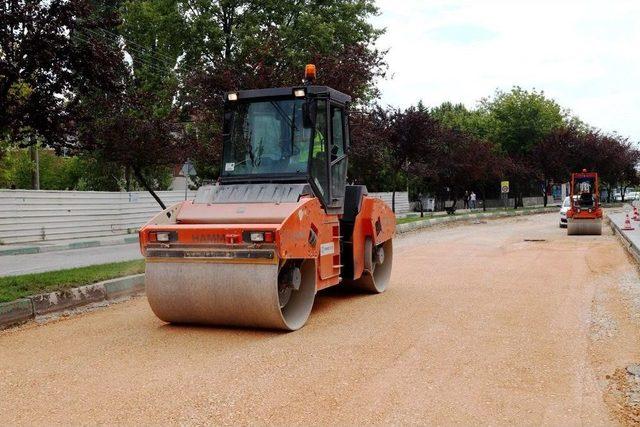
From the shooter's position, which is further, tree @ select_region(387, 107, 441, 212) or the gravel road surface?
tree @ select_region(387, 107, 441, 212)

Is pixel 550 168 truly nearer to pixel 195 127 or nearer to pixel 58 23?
pixel 195 127

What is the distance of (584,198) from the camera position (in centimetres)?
2311

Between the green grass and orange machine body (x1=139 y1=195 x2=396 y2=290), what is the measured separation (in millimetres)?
2488

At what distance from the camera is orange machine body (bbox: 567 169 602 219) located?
2264 centimetres

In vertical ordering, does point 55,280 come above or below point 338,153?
below

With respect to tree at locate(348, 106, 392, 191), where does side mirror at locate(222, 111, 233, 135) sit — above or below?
below

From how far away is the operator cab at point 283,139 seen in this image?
26.2 feet

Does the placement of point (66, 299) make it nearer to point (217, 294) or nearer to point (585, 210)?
point (217, 294)

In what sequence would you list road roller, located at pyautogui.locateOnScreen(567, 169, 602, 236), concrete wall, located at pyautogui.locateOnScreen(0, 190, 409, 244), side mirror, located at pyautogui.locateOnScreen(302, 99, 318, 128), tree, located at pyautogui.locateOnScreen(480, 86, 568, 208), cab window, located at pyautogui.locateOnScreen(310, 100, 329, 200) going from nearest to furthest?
1. side mirror, located at pyautogui.locateOnScreen(302, 99, 318, 128)
2. cab window, located at pyautogui.locateOnScreen(310, 100, 329, 200)
3. concrete wall, located at pyautogui.locateOnScreen(0, 190, 409, 244)
4. road roller, located at pyautogui.locateOnScreen(567, 169, 602, 236)
5. tree, located at pyautogui.locateOnScreen(480, 86, 568, 208)

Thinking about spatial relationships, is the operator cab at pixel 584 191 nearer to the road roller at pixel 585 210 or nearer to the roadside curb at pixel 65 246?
the road roller at pixel 585 210

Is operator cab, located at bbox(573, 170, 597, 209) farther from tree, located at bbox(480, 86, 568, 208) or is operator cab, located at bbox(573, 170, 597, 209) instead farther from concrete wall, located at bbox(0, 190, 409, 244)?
tree, located at bbox(480, 86, 568, 208)

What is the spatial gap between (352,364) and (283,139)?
131 inches

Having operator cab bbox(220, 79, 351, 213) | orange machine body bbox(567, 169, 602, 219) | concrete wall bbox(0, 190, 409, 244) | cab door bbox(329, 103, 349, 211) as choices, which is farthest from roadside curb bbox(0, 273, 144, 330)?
orange machine body bbox(567, 169, 602, 219)

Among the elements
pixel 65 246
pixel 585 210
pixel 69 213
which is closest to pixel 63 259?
pixel 65 246
